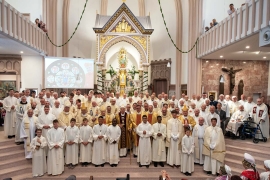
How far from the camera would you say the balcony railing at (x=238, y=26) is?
20.7ft

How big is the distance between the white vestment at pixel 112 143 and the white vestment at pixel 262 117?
492cm

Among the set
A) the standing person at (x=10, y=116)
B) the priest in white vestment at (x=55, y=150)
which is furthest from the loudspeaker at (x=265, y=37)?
the standing person at (x=10, y=116)

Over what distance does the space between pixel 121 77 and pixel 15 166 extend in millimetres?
9894

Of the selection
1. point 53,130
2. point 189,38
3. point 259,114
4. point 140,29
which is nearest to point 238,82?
point 189,38

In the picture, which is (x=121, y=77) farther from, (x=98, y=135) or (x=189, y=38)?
(x=98, y=135)

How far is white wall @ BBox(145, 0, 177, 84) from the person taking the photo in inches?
601

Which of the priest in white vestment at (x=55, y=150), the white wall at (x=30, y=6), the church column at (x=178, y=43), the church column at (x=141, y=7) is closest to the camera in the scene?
the priest in white vestment at (x=55, y=150)

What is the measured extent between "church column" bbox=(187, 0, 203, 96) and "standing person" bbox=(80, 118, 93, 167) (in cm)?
727

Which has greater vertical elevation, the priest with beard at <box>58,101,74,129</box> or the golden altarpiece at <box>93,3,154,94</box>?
the golden altarpiece at <box>93,3,154,94</box>

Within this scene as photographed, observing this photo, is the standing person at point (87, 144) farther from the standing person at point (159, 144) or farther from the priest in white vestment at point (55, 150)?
the standing person at point (159, 144)

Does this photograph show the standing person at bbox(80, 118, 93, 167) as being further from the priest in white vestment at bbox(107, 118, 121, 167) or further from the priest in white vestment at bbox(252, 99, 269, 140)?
the priest in white vestment at bbox(252, 99, 269, 140)

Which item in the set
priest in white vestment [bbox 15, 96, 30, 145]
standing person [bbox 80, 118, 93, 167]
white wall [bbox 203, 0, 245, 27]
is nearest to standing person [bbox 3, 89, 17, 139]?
priest in white vestment [bbox 15, 96, 30, 145]

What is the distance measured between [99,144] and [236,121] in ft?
16.1

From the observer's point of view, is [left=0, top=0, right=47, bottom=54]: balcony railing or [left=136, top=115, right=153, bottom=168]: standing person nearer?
[left=136, top=115, right=153, bottom=168]: standing person
